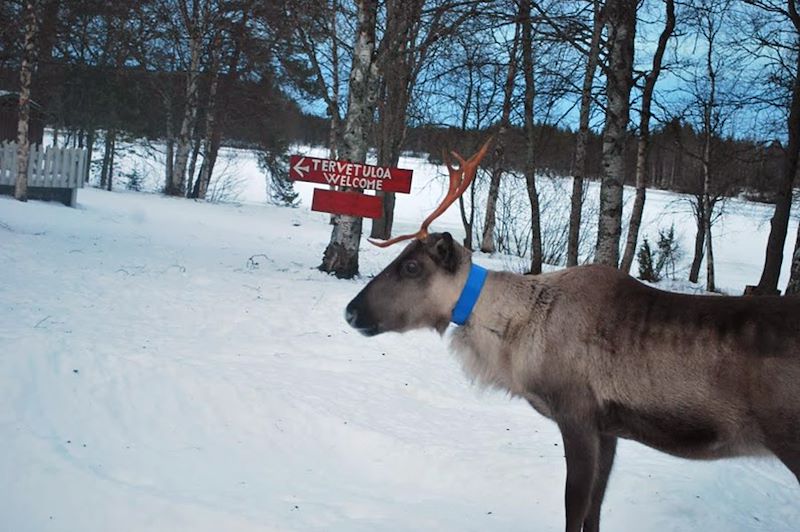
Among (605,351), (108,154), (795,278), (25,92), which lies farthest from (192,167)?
(605,351)

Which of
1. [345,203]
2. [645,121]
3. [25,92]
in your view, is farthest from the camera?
[25,92]

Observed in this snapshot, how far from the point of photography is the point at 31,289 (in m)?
8.30

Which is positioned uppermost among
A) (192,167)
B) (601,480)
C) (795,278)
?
(192,167)

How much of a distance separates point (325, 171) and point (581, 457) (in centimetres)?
726

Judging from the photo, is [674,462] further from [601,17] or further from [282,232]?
[282,232]

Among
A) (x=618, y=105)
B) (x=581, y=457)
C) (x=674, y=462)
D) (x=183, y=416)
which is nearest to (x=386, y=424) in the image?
(x=183, y=416)

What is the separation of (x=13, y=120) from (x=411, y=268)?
23.6 metres

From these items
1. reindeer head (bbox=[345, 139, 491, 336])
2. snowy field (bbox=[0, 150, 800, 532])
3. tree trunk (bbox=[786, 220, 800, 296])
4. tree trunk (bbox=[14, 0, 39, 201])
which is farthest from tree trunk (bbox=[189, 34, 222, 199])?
reindeer head (bbox=[345, 139, 491, 336])

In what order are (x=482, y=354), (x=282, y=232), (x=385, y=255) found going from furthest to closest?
(x=282, y=232) → (x=385, y=255) → (x=482, y=354)

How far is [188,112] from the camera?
91.6 feet

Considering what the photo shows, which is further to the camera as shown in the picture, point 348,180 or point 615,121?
point 348,180

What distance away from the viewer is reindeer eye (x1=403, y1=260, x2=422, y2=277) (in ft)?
11.9

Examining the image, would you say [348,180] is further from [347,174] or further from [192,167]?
[192,167]

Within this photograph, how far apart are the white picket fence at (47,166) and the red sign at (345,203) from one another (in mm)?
11621
